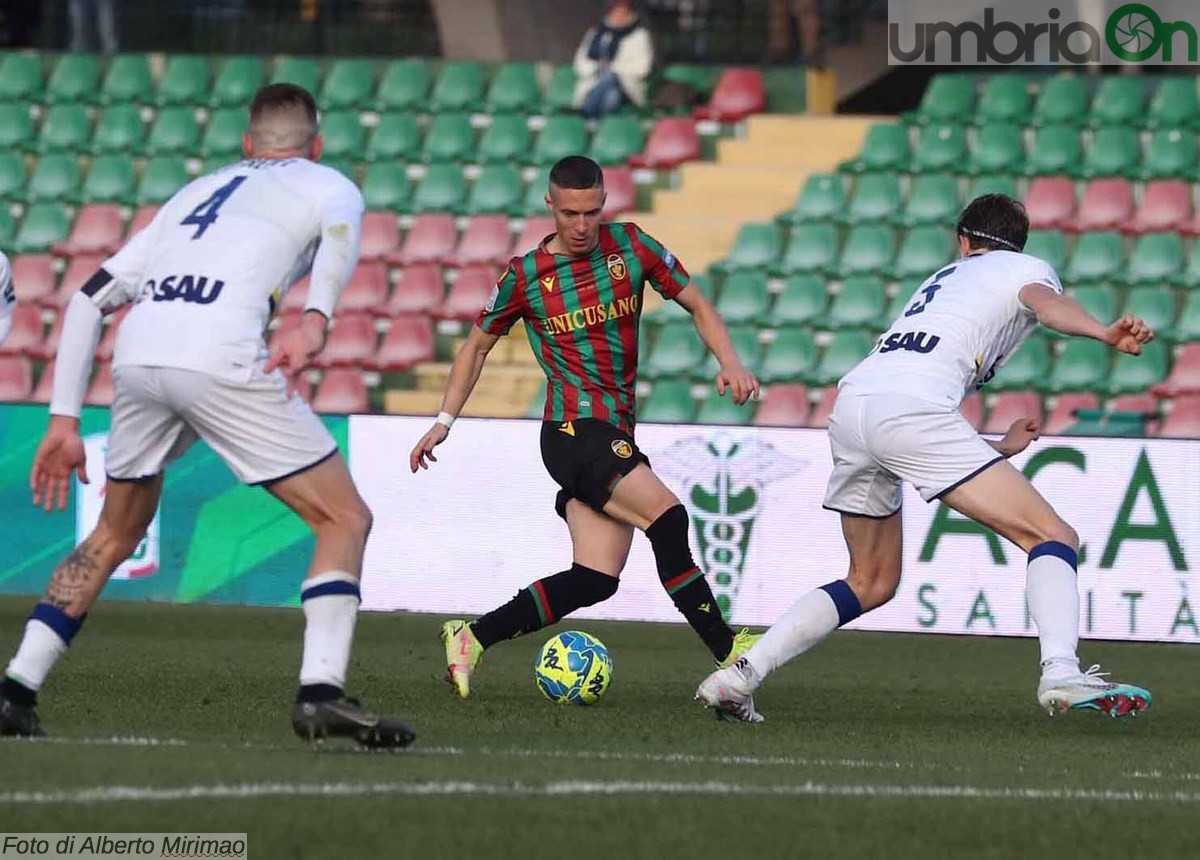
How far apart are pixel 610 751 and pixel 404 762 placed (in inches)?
35.7

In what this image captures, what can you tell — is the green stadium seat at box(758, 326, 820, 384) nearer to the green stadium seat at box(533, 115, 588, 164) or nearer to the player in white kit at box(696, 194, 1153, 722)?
the green stadium seat at box(533, 115, 588, 164)

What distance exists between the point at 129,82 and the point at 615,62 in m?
4.79

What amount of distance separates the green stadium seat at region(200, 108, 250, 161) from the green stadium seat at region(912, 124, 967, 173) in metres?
6.04

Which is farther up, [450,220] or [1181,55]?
[1181,55]

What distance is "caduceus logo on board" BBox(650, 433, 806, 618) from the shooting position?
42.2 feet

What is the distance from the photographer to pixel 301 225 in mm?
6273

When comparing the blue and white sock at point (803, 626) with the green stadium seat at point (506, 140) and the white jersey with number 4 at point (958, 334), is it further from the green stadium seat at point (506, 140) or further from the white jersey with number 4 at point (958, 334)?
the green stadium seat at point (506, 140)

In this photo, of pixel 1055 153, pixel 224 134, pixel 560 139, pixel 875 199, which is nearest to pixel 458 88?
pixel 560 139

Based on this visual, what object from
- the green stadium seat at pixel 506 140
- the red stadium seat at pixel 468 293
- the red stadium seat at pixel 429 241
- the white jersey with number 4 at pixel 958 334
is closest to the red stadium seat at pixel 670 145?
the green stadium seat at pixel 506 140

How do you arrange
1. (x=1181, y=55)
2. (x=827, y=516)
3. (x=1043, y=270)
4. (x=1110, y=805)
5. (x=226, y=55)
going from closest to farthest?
(x=1110, y=805) → (x=1043, y=270) → (x=827, y=516) → (x=1181, y=55) → (x=226, y=55)

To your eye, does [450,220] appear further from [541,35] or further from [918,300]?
[918,300]

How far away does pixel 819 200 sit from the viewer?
18.0 m

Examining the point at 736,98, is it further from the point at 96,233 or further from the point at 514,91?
the point at 96,233

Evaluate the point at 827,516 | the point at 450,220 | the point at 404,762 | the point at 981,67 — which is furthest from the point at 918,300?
the point at 981,67
